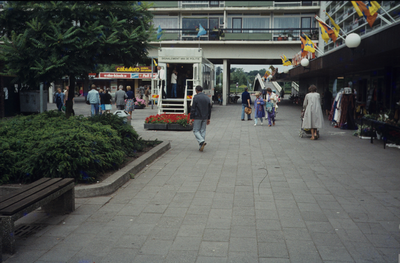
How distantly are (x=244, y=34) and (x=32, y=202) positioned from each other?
33.3m

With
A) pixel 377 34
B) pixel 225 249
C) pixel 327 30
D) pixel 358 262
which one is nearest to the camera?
pixel 358 262

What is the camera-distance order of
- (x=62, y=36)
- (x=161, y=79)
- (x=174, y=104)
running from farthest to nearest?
1. (x=174, y=104)
2. (x=161, y=79)
3. (x=62, y=36)

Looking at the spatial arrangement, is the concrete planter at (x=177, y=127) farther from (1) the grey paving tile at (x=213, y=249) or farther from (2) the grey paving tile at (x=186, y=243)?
(1) the grey paving tile at (x=213, y=249)

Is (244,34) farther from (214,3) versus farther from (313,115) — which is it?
(313,115)

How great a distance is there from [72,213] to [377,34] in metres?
10.4

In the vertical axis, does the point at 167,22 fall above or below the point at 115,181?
above

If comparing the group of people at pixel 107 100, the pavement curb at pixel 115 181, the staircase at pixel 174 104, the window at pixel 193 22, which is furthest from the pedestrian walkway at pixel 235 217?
the window at pixel 193 22

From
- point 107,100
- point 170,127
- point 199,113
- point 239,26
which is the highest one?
point 239,26

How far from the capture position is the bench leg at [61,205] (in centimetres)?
505

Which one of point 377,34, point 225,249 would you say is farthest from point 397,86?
point 225,249

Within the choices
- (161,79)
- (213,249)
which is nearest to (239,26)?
(161,79)

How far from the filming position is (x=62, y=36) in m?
7.71

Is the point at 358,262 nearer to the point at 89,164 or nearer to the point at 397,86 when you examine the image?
the point at 89,164

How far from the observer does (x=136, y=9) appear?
8.74 meters
